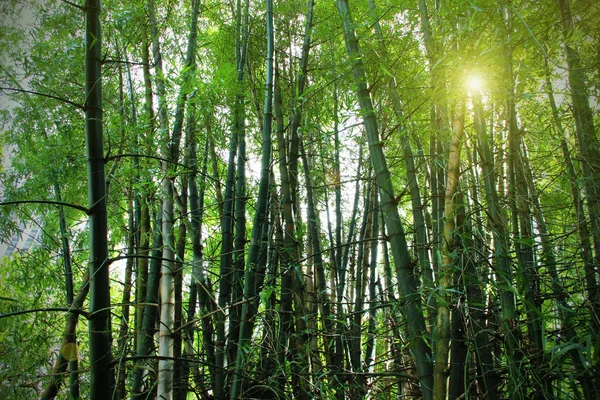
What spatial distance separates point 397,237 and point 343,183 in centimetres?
56

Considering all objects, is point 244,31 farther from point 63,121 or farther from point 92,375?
point 92,375

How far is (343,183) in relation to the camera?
2.28 metres

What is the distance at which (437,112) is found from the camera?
6.52ft

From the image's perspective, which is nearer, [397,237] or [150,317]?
[397,237]

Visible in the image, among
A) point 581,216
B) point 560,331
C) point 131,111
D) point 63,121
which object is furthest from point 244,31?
point 560,331

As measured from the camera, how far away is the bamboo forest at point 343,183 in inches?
62.7

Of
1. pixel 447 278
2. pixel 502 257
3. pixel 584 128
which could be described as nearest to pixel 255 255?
pixel 447 278

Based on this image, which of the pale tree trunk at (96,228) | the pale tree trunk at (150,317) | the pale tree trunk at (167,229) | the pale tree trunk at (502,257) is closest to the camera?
the pale tree trunk at (96,228)

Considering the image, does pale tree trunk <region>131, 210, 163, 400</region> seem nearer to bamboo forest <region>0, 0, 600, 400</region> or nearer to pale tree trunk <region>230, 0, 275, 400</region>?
bamboo forest <region>0, 0, 600, 400</region>

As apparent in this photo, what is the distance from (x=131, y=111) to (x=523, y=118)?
2735 mm

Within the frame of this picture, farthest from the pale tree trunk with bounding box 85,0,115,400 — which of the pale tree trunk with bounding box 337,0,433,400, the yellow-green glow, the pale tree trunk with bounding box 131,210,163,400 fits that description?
the yellow-green glow

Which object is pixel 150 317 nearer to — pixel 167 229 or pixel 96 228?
pixel 167 229

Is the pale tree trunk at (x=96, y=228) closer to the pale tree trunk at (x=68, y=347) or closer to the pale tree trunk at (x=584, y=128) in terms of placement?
the pale tree trunk at (x=68, y=347)

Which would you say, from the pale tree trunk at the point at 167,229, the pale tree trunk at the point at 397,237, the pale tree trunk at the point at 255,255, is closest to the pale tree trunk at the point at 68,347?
the pale tree trunk at the point at 167,229
